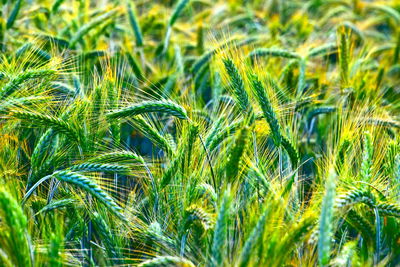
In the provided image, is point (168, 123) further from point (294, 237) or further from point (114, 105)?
point (294, 237)

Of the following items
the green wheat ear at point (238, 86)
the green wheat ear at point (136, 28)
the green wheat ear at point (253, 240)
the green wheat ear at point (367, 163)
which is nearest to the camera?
the green wheat ear at point (253, 240)

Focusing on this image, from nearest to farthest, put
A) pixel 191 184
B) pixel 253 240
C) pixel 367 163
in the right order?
pixel 253 240 < pixel 191 184 < pixel 367 163

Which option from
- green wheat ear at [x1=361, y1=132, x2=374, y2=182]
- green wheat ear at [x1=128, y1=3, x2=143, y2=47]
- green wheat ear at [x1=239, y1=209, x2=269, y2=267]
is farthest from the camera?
green wheat ear at [x1=128, y1=3, x2=143, y2=47]

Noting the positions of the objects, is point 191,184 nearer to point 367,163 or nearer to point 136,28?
point 367,163

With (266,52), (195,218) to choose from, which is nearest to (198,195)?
(195,218)

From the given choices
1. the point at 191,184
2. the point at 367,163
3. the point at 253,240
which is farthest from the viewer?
the point at 367,163

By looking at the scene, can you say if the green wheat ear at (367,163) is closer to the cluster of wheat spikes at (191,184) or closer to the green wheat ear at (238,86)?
the cluster of wheat spikes at (191,184)

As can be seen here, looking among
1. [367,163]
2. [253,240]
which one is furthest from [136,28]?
[253,240]

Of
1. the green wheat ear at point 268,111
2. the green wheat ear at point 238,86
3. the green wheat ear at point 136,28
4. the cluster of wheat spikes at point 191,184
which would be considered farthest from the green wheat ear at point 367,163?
the green wheat ear at point 136,28

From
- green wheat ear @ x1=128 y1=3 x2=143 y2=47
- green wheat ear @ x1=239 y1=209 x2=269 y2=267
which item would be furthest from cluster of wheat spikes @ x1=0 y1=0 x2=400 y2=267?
green wheat ear @ x1=128 y1=3 x2=143 y2=47

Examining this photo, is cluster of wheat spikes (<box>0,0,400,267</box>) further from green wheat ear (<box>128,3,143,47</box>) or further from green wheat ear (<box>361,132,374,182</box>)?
green wheat ear (<box>128,3,143,47</box>)

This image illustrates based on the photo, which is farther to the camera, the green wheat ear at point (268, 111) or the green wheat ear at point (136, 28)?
the green wheat ear at point (136, 28)
